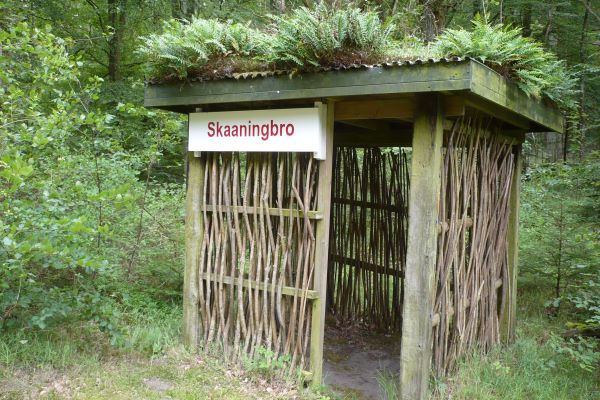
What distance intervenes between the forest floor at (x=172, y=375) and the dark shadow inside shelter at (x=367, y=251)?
130cm

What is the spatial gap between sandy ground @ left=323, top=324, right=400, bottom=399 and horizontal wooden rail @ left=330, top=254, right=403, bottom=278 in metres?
0.75

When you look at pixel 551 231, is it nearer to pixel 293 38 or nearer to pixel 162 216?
pixel 293 38

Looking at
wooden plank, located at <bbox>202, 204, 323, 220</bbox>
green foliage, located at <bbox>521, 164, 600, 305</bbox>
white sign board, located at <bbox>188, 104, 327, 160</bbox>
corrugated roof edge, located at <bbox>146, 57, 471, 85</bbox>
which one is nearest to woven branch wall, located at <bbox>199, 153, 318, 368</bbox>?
wooden plank, located at <bbox>202, 204, 323, 220</bbox>

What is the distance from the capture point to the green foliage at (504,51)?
3420mm

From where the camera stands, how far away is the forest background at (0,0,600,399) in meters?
3.85

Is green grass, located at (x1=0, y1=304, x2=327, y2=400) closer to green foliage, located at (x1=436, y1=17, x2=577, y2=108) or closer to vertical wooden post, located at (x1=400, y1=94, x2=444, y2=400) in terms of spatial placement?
vertical wooden post, located at (x1=400, y1=94, x2=444, y2=400)

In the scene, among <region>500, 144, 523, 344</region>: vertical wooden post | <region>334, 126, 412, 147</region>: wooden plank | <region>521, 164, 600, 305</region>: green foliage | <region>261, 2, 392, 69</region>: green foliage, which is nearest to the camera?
<region>261, 2, 392, 69</region>: green foliage

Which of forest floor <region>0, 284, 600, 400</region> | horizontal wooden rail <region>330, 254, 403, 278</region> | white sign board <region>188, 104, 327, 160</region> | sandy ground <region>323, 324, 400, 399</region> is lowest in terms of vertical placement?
sandy ground <region>323, 324, 400, 399</region>

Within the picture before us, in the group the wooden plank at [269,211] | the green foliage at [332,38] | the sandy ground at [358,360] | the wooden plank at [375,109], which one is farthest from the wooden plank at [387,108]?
the sandy ground at [358,360]

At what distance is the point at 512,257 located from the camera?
18.3 feet

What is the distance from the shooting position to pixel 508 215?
5.36 meters

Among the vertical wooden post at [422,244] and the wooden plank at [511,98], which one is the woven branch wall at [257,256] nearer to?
the vertical wooden post at [422,244]

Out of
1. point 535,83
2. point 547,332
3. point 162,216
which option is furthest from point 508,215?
point 162,216

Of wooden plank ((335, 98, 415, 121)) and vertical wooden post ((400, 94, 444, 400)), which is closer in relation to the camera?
vertical wooden post ((400, 94, 444, 400))
